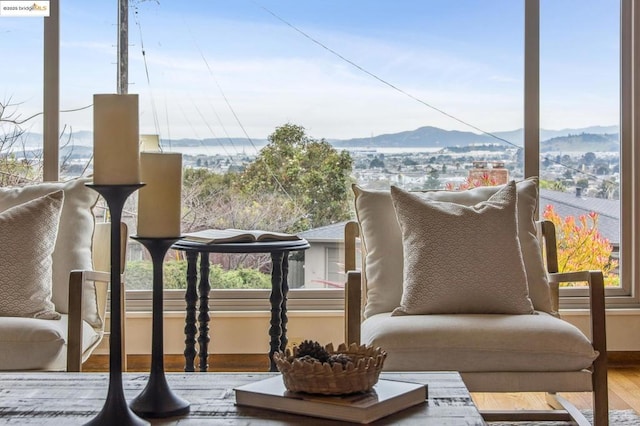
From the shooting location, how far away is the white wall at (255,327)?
4.14 metres

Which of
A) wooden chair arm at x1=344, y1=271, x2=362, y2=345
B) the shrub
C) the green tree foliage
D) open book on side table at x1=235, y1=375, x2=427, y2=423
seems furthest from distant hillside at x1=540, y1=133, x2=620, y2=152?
open book on side table at x1=235, y1=375, x2=427, y2=423

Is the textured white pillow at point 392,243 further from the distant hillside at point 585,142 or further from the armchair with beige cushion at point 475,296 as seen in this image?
the distant hillside at point 585,142

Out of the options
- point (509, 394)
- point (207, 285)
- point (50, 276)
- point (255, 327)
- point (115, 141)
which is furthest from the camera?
point (255, 327)

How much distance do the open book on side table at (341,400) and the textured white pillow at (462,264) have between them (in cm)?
118

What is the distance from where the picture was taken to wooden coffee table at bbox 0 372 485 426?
5.70 ft

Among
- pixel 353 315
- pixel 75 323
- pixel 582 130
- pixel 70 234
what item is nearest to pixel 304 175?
pixel 70 234

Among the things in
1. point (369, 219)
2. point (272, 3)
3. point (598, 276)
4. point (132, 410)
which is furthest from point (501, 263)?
point (272, 3)

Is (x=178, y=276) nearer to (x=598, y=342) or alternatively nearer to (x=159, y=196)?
(x=598, y=342)

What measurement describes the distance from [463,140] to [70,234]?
6.58 ft

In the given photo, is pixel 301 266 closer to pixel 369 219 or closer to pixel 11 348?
pixel 369 219

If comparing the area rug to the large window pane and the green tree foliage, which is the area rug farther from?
the green tree foliage

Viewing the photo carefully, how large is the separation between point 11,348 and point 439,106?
2.42 m

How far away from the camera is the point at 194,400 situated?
6.26ft

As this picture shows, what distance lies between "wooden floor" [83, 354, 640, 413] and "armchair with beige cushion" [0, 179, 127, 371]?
803 mm
